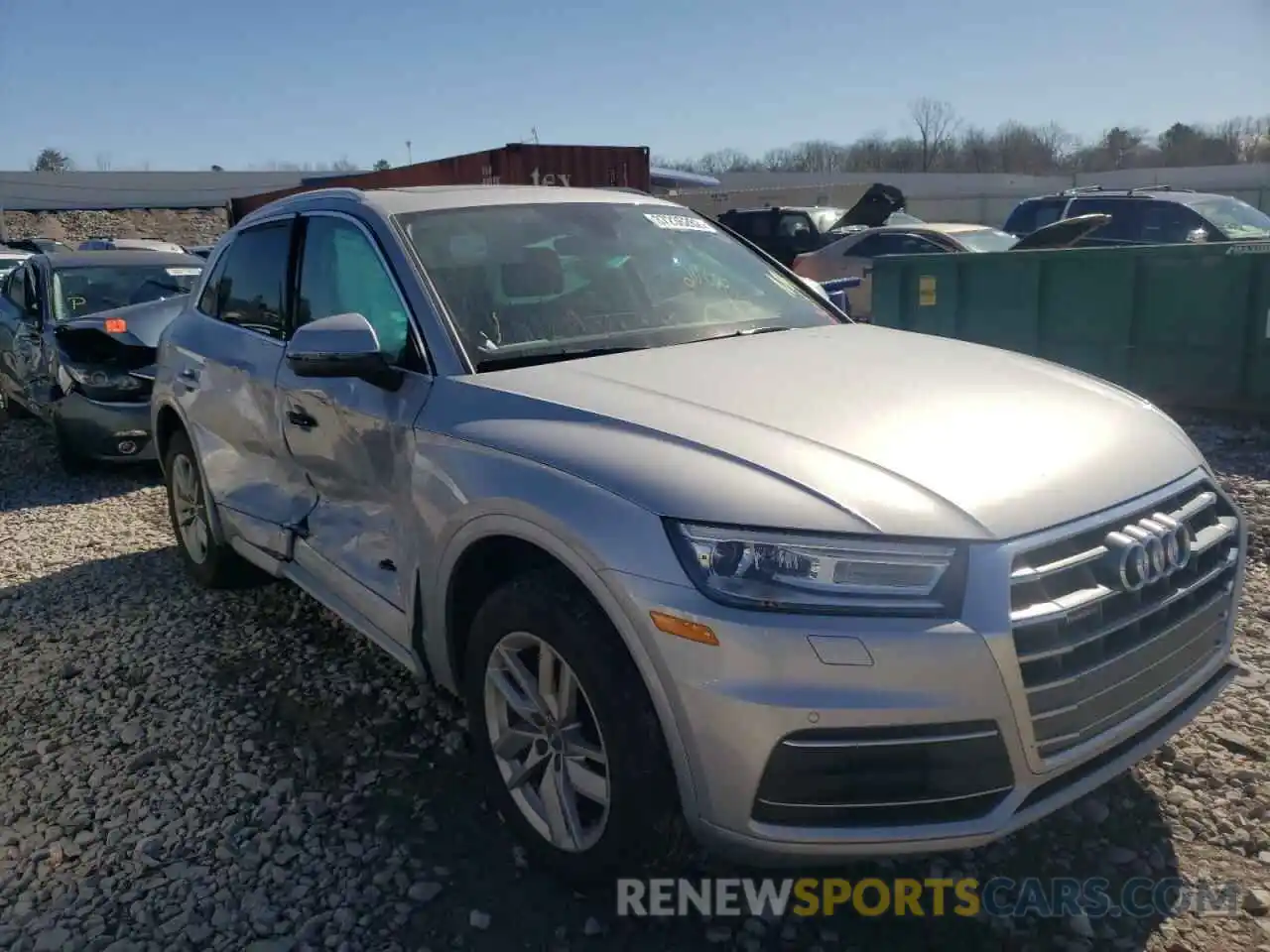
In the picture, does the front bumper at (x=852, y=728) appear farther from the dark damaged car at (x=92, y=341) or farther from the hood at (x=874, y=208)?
the hood at (x=874, y=208)

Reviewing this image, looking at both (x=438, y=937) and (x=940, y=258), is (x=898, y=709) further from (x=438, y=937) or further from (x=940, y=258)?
(x=940, y=258)

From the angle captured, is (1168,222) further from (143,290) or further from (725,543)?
(725,543)

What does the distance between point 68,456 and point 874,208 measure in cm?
1467

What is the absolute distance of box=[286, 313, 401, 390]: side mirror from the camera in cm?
289

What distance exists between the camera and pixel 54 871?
2.86 meters

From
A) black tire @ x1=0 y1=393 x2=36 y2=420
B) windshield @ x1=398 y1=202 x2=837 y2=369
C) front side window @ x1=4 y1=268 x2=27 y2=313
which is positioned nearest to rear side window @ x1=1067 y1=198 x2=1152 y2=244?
windshield @ x1=398 y1=202 x2=837 y2=369

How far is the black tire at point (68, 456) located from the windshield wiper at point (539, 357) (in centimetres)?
572

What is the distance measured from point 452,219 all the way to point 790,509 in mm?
1853

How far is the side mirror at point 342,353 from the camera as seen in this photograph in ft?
9.49

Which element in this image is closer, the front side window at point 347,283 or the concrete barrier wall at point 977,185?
the front side window at point 347,283

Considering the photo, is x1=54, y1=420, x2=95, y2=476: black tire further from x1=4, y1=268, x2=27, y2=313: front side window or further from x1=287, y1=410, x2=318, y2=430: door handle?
x1=287, y1=410, x2=318, y2=430: door handle

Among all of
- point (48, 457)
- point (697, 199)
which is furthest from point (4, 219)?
point (48, 457)

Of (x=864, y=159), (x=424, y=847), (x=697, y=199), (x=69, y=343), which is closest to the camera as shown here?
(x=424, y=847)

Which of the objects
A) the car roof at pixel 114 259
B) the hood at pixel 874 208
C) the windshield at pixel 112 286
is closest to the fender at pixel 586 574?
the windshield at pixel 112 286
